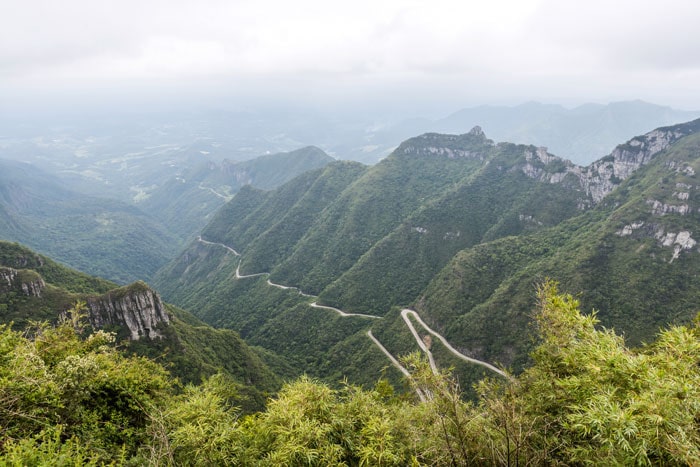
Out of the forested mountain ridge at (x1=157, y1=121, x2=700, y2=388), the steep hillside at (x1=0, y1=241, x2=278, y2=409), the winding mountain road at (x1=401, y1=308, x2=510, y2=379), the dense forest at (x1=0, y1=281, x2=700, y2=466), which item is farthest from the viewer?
the forested mountain ridge at (x1=157, y1=121, x2=700, y2=388)

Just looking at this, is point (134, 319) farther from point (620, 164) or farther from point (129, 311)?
point (620, 164)

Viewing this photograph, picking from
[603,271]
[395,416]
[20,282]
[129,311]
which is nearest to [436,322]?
[603,271]

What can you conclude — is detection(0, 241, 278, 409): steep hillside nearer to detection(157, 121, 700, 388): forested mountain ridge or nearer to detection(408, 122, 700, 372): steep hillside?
detection(157, 121, 700, 388): forested mountain ridge

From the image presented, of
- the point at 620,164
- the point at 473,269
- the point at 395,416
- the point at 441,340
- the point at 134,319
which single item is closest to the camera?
the point at 395,416

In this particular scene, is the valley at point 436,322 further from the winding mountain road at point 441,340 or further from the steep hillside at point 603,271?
the winding mountain road at point 441,340

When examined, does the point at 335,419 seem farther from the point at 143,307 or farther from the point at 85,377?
the point at 143,307

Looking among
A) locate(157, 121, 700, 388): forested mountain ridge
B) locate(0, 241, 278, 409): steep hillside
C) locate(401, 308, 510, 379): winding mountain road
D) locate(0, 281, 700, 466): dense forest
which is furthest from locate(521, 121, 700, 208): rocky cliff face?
locate(0, 281, 700, 466): dense forest

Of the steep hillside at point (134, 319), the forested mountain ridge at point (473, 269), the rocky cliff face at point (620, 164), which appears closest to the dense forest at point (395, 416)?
the steep hillside at point (134, 319)
